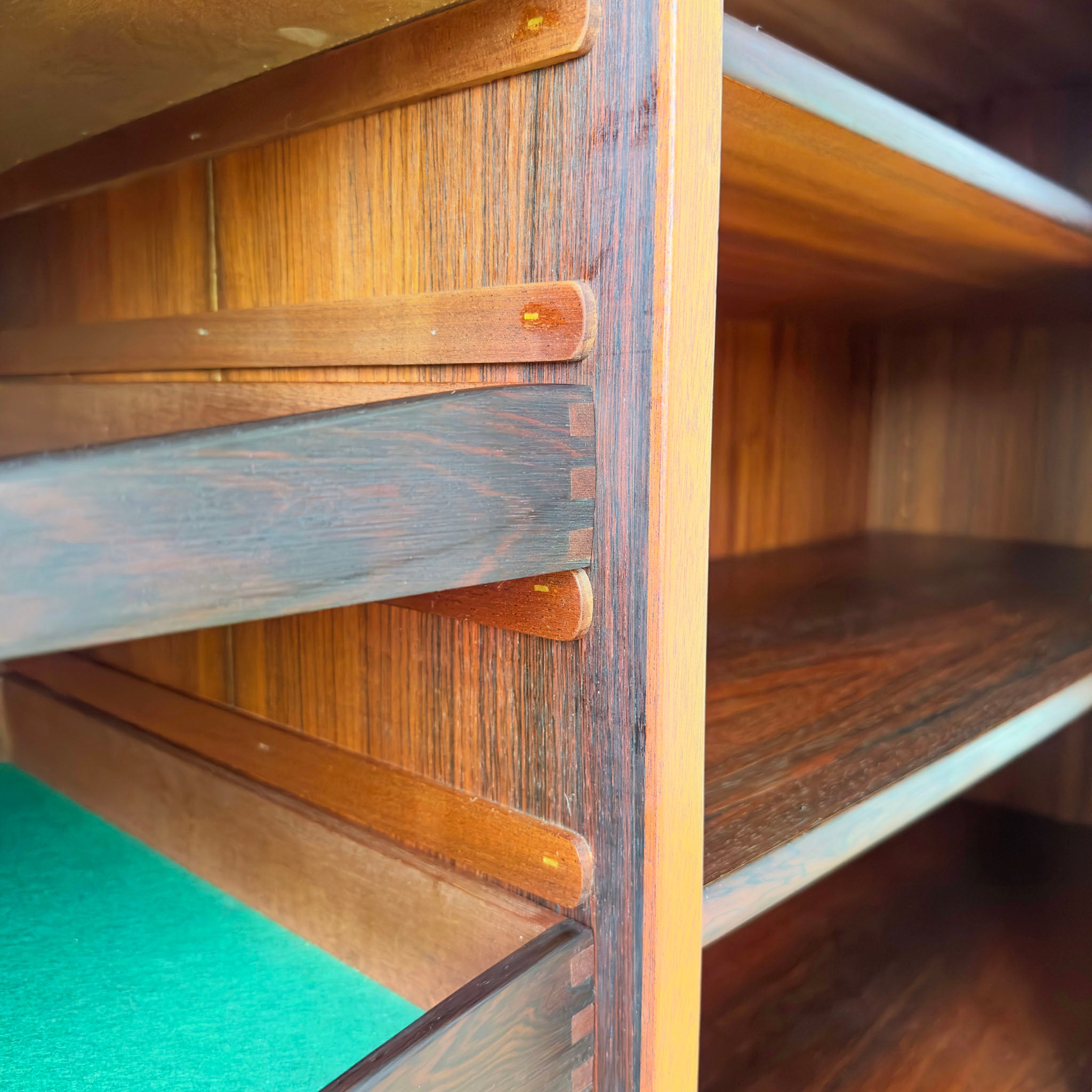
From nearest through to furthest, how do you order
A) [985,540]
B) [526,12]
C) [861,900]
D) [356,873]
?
[526,12], [356,873], [861,900], [985,540]

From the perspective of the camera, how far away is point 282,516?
0.25 m

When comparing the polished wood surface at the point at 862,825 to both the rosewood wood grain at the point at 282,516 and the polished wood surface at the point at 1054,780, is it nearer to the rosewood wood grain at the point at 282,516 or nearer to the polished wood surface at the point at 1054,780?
the rosewood wood grain at the point at 282,516

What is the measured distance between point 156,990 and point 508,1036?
207mm

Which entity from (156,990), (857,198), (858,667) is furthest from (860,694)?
(156,990)

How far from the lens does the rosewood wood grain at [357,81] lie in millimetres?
351

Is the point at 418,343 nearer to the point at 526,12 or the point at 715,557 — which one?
the point at 526,12

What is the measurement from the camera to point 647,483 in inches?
13.6

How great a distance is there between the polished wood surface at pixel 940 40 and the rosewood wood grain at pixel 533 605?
57 centimetres

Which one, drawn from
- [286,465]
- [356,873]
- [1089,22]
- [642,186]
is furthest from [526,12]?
[1089,22]

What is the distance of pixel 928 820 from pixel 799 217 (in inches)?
32.7

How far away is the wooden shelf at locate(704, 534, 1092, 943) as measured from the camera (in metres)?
0.43

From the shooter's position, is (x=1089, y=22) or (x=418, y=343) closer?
(x=418, y=343)

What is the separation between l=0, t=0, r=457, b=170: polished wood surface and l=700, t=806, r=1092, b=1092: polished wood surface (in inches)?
26.9

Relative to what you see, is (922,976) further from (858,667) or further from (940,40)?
(940,40)
